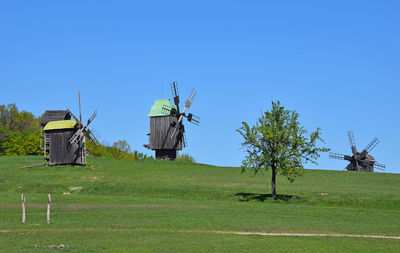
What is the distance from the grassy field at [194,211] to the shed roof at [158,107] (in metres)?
16.7

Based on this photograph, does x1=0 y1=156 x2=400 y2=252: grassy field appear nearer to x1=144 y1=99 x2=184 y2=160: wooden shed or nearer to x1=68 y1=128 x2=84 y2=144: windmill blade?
x1=68 y1=128 x2=84 y2=144: windmill blade

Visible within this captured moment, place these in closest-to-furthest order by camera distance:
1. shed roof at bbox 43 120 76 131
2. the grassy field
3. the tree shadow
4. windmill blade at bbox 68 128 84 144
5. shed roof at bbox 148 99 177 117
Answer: the grassy field → the tree shadow → windmill blade at bbox 68 128 84 144 → shed roof at bbox 43 120 76 131 → shed roof at bbox 148 99 177 117

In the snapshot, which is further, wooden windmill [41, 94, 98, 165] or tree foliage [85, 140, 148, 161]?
tree foliage [85, 140, 148, 161]

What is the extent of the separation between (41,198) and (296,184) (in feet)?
101

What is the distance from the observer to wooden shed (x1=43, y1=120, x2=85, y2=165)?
83.4 metres

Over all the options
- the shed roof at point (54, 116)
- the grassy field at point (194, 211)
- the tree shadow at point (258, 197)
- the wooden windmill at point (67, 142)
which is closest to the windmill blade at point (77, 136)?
the wooden windmill at point (67, 142)

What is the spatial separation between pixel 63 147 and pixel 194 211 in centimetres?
4621

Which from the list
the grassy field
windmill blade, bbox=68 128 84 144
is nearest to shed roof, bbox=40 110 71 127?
windmill blade, bbox=68 128 84 144

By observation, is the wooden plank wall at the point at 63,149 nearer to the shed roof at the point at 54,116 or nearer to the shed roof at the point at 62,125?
the shed roof at the point at 62,125

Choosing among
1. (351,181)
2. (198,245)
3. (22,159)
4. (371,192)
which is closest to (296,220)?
(198,245)

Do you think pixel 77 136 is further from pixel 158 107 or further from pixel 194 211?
pixel 194 211

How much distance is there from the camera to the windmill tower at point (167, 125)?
9419 centimetres

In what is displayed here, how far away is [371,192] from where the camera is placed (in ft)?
191

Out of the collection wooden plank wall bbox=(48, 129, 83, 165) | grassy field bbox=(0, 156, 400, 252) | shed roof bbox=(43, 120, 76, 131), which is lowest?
grassy field bbox=(0, 156, 400, 252)
